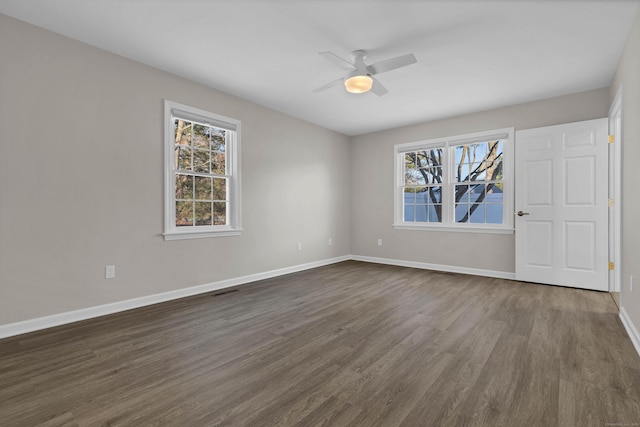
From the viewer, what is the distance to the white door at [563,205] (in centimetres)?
390

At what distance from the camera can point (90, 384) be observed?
187 cm

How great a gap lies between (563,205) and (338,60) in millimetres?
3609

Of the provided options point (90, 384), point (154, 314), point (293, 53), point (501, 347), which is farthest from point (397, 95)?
point (90, 384)

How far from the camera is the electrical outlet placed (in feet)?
10.3

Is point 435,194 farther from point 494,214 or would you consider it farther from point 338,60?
point 338,60

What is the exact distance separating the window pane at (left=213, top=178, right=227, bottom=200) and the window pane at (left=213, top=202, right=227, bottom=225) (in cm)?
10

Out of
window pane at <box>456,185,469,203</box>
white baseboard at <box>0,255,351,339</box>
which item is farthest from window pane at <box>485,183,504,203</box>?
white baseboard at <box>0,255,351,339</box>

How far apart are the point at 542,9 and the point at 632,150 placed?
1406 mm

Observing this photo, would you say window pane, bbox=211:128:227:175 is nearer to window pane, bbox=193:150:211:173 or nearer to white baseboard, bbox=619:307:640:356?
window pane, bbox=193:150:211:173

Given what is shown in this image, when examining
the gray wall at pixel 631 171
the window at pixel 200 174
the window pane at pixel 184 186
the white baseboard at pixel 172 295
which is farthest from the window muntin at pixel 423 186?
the window pane at pixel 184 186

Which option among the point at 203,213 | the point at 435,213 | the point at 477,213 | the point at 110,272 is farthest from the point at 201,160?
the point at 477,213

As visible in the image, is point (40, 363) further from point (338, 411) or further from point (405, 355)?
point (405, 355)

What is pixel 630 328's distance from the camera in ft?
8.38

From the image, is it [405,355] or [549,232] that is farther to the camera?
→ [549,232]
